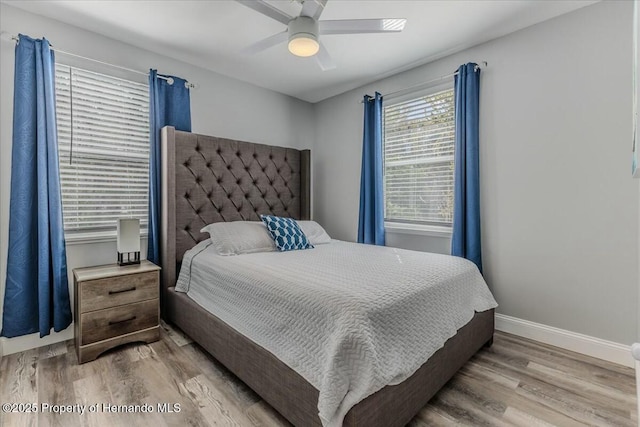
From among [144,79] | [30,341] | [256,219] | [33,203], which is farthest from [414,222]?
[30,341]

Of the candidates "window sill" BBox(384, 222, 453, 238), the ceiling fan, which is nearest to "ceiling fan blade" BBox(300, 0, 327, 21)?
the ceiling fan

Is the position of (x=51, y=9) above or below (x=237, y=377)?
above

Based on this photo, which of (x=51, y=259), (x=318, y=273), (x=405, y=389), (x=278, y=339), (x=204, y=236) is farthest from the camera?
(x=204, y=236)

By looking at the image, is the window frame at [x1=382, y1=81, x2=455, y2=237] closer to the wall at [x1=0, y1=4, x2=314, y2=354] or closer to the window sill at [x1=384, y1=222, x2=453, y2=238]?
the window sill at [x1=384, y1=222, x2=453, y2=238]

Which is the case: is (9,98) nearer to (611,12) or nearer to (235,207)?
(235,207)

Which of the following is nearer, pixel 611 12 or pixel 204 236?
pixel 611 12

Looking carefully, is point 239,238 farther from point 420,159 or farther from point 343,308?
point 420,159

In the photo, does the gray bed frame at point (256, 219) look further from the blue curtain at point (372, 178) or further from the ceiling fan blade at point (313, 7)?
the ceiling fan blade at point (313, 7)

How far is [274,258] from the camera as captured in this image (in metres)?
2.14

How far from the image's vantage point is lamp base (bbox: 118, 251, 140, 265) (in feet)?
7.48

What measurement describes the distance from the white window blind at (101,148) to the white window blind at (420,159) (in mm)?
2312

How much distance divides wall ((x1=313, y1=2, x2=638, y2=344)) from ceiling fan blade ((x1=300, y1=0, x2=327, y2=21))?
1.56 m

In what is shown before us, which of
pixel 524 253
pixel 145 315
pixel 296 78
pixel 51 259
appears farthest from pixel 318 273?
pixel 296 78

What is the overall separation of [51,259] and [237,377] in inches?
60.8
